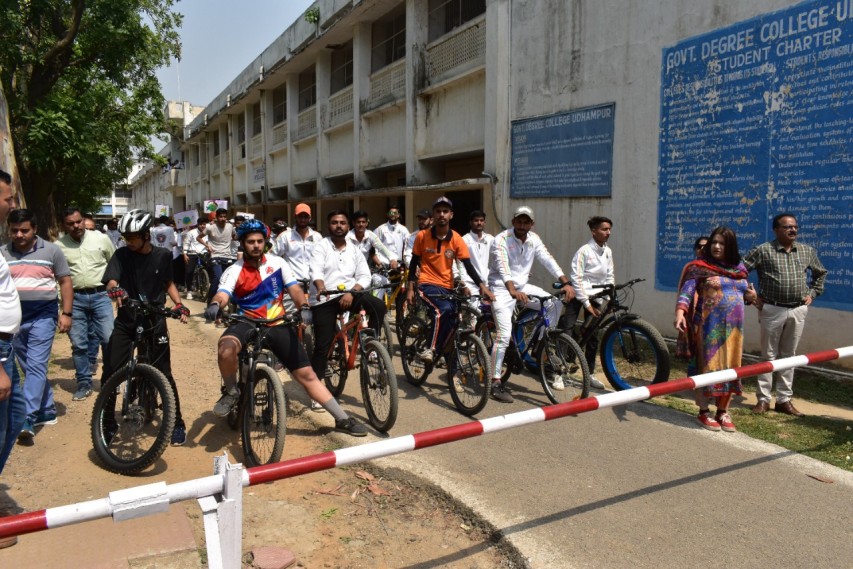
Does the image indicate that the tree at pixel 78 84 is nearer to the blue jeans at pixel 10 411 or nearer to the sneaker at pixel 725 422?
the blue jeans at pixel 10 411

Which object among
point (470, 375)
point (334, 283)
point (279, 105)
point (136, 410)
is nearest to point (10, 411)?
point (136, 410)

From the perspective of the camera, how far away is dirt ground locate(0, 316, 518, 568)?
3.54 m

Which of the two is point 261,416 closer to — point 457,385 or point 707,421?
point 457,385

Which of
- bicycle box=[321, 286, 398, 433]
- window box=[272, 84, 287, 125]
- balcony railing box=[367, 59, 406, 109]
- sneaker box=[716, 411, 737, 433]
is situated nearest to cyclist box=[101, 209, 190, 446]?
bicycle box=[321, 286, 398, 433]

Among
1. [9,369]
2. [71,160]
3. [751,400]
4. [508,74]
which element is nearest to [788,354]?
[751,400]

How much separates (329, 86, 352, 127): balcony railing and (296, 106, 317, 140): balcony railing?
5.14 feet

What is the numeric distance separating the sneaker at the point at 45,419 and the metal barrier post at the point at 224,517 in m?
3.72

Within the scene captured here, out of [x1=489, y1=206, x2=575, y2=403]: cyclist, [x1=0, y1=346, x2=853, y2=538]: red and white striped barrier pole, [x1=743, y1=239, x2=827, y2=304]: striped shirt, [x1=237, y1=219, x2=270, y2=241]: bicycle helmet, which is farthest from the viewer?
[x1=489, y1=206, x2=575, y2=403]: cyclist

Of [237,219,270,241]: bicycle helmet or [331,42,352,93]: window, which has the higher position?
[331,42,352,93]: window

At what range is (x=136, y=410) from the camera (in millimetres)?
4570

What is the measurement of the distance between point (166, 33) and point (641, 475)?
16.8m

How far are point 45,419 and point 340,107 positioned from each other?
15665 millimetres

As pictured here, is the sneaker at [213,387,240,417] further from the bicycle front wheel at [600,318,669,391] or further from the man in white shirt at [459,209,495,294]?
the man in white shirt at [459,209,495,294]

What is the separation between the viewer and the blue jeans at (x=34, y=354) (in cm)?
491
